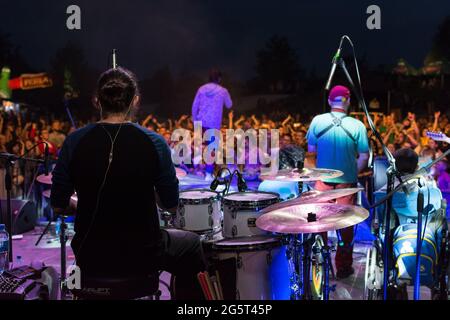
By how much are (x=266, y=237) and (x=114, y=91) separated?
4.97ft

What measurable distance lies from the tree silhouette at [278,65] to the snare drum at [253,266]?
1827cm

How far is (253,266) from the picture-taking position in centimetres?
321

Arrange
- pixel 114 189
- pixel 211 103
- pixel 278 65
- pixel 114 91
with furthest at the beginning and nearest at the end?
pixel 278 65, pixel 211 103, pixel 114 91, pixel 114 189

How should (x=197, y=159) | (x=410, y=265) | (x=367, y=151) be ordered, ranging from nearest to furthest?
(x=410, y=265)
(x=367, y=151)
(x=197, y=159)

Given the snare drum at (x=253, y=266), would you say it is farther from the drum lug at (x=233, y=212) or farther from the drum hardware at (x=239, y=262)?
the drum lug at (x=233, y=212)

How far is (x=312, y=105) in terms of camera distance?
21156mm

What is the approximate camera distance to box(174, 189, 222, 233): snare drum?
3.46m

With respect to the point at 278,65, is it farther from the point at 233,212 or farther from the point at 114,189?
the point at 114,189

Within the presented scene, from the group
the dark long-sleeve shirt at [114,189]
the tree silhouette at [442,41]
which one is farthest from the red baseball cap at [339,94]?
the tree silhouette at [442,41]

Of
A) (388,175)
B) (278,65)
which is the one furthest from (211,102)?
(278,65)

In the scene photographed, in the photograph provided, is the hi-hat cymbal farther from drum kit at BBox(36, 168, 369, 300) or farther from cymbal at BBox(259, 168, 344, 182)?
cymbal at BBox(259, 168, 344, 182)
